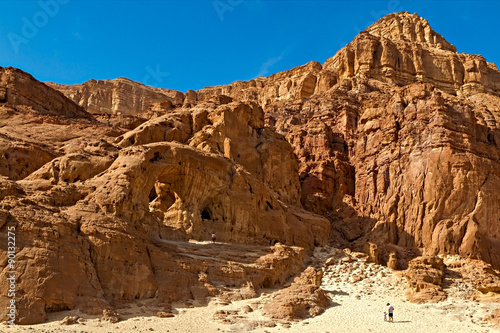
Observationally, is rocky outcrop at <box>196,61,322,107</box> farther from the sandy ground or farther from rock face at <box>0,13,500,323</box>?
the sandy ground

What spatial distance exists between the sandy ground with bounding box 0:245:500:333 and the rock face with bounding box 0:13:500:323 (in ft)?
3.37

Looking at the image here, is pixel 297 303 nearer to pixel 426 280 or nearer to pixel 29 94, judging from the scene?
pixel 426 280

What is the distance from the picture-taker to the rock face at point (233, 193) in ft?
79.8

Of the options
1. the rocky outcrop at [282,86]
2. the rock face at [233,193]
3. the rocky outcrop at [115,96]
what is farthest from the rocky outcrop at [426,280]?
the rocky outcrop at [115,96]

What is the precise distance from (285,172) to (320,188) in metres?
6.15

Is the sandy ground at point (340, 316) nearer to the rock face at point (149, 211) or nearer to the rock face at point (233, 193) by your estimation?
the rock face at point (233, 193)

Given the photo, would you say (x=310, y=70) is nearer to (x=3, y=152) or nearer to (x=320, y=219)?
(x=320, y=219)

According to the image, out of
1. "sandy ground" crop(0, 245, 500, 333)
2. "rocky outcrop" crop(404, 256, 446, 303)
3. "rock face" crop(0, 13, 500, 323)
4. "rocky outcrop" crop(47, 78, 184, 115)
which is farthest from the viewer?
"rocky outcrop" crop(47, 78, 184, 115)

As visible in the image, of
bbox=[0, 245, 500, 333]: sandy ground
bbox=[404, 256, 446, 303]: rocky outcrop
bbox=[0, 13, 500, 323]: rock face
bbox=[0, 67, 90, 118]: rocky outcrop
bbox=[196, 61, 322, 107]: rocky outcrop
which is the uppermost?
bbox=[196, 61, 322, 107]: rocky outcrop

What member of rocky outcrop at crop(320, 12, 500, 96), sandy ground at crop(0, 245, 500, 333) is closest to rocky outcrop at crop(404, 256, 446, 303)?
sandy ground at crop(0, 245, 500, 333)

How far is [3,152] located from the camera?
3531 centimetres

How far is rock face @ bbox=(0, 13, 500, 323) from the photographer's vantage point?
79.8ft

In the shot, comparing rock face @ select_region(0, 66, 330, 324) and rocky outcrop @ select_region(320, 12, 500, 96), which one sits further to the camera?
rocky outcrop @ select_region(320, 12, 500, 96)

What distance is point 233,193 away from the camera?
3391 cm
